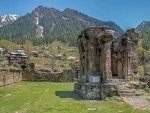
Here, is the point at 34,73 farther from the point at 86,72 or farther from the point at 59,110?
the point at 59,110

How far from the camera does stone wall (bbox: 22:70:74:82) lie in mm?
42344

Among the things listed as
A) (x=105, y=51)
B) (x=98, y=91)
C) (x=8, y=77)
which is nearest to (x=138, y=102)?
(x=98, y=91)

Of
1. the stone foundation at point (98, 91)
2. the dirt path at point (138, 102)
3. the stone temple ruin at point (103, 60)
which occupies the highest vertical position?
the stone temple ruin at point (103, 60)

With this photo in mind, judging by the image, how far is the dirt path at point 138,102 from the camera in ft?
46.3

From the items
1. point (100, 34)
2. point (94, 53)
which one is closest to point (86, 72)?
point (94, 53)

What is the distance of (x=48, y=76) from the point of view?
43344 mm

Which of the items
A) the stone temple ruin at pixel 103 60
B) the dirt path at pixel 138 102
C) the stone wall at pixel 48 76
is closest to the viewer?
the dirt path at pixel 138 102

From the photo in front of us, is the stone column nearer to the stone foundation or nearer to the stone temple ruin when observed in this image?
the stone temple ruin

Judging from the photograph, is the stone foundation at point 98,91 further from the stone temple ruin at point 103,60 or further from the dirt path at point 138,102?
the dirt path at point 138,102

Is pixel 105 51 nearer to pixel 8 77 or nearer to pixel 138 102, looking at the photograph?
pixel 138 102

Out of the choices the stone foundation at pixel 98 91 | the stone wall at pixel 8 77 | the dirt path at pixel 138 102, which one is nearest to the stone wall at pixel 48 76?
the stone wall at pixel 8 77

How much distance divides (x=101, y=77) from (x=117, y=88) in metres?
2.01

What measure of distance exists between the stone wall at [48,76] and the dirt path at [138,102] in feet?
83.4

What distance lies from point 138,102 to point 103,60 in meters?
4.76
